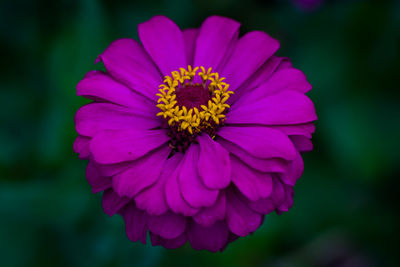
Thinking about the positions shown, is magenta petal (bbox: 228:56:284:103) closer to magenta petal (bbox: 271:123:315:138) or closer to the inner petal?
the inner petal

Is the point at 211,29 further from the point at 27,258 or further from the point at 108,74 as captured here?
the point at 27,258

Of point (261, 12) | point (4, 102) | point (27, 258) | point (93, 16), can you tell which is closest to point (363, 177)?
point (261, 12)

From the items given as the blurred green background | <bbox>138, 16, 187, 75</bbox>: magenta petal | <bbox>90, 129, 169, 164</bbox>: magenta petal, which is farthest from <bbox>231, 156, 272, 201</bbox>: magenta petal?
the blurred green background

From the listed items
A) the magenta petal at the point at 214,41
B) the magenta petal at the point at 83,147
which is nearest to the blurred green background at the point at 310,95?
the magenta petal at the point at 214,41

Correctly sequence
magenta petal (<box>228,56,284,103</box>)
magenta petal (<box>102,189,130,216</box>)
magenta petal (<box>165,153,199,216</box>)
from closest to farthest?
magenta petal (<box>165,153,199,216</box>), magenta petal (<box>102,189,130,216</box>), magenta petal (<box>228,56,284,103</box>)

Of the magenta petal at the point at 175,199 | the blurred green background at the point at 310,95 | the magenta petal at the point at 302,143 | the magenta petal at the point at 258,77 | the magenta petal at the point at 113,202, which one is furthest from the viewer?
the blurred green background at the point at 310,95

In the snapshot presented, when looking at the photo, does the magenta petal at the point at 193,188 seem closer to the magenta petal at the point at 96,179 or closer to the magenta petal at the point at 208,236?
the magenta petal at the point at 208,236
